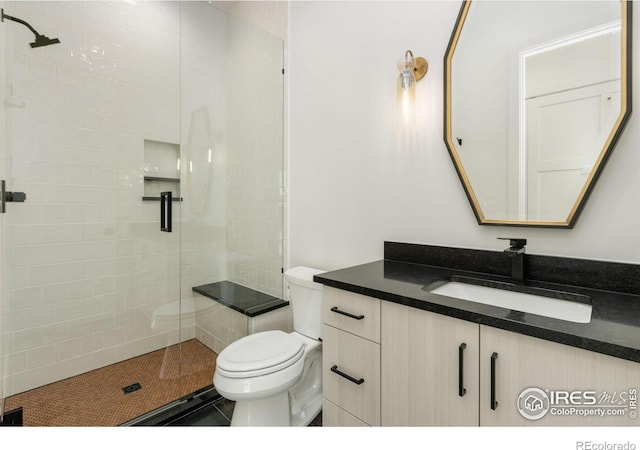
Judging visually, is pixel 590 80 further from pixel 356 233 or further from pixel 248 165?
pixel 248 165

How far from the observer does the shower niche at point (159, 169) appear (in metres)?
2.21

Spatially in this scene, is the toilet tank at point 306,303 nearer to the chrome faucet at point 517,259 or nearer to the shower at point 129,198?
the shower at point 129,198

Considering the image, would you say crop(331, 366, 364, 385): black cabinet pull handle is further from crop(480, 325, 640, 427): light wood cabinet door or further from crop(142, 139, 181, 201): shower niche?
crop(142, 139, 181, 201): shower niche

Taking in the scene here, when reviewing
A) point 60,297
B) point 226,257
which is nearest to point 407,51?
point 226,257

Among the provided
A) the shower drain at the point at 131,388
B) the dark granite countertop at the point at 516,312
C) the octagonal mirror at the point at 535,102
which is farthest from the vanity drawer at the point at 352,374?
the shower drain at the point at 131,388

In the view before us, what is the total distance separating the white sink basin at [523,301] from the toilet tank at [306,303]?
2.29 feet

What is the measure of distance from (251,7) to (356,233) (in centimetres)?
205

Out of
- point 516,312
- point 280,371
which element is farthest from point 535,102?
point 280,371

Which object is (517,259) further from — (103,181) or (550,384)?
(103,181)

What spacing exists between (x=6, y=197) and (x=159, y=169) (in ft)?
2.64

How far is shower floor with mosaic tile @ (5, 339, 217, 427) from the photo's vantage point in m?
1.70
